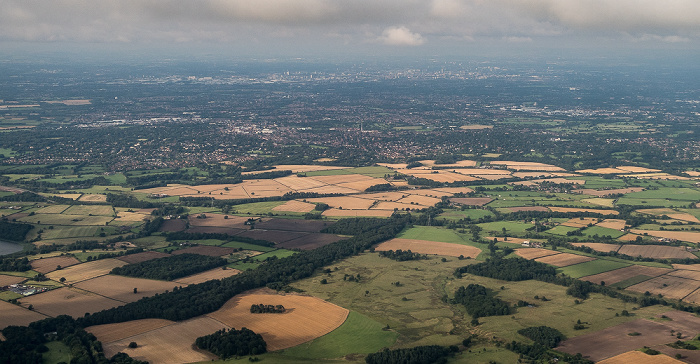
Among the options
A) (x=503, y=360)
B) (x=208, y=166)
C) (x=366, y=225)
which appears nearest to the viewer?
(x=503, y=360)

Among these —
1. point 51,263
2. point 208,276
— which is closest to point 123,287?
point 208,276

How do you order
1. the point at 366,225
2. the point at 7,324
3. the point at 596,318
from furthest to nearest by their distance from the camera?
the point at 366,225, the point at 596,318, the point at 7,324

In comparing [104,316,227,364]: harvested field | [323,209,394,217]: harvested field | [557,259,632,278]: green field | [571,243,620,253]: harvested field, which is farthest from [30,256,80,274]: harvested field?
[571,243,620,253]: harvested field

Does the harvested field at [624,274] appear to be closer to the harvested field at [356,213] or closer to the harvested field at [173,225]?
the harvested field at [356,213]

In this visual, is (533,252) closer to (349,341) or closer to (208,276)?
(349,341)

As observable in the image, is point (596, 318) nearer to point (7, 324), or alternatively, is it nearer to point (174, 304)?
point (174, 304)

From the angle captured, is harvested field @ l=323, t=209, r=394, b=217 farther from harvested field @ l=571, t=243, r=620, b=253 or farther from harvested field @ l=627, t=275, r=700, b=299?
harvested field @ l=627, t=275, r=700, b=299

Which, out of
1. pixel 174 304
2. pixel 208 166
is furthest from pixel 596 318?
pixel 208 166

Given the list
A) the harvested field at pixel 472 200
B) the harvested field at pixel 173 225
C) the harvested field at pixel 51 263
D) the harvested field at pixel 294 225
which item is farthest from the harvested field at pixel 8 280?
the harvested field at pixel 472 200
